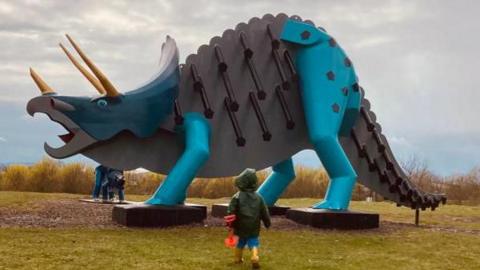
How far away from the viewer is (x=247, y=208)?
661 cm

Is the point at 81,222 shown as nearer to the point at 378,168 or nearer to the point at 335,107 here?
the point at 335,107

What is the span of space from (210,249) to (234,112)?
3657 mm

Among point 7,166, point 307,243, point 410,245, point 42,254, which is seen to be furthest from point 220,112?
point 7,166

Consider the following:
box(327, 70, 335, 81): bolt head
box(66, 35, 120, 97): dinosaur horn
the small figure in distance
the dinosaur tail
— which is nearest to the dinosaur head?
box(66, 35, 120, 97): dinosaur horn

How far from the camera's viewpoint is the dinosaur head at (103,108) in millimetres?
9148

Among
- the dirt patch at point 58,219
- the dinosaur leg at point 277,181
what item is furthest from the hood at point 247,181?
the dinosaur leg at point 277,181

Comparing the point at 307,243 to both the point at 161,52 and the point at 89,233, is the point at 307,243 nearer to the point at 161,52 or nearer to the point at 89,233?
the point at 89,233

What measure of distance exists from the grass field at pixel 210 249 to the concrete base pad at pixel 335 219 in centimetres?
25

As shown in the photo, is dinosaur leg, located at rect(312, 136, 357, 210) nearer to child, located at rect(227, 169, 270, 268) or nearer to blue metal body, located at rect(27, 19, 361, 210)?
blue metal body, located at rect(27, 19, 361, 210)

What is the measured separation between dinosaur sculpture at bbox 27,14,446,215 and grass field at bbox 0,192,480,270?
1.21 m

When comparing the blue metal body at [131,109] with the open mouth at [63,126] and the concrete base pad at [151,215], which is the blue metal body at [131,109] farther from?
the concrete base pad at [151,215]

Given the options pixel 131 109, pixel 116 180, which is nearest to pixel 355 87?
pixel 131 109

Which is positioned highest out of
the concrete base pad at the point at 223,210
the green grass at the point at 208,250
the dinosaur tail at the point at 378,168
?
the dinosaur tail at the point at 378,168

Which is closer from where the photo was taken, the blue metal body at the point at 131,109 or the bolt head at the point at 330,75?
the blue metal body at the point at 131,109
